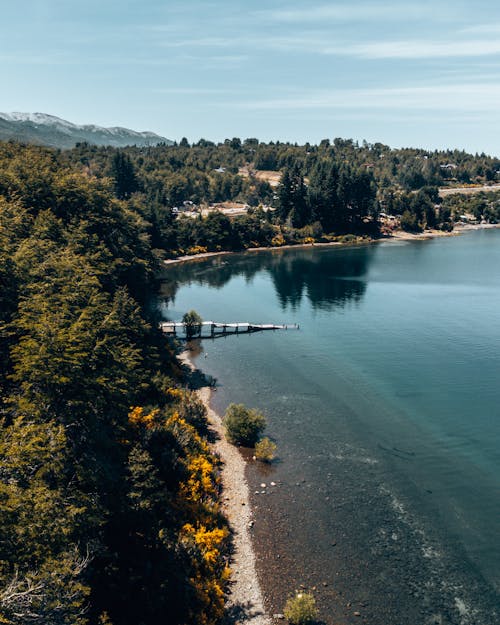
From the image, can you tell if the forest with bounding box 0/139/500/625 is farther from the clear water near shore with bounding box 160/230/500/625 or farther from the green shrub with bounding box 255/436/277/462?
the clear water near shore with bounding box 160/230/500/625

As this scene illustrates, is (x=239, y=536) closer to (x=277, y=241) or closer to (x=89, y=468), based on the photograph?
(x=89, y=468)

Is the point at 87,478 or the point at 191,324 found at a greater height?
the point at 87,478

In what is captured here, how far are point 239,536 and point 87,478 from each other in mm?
14029

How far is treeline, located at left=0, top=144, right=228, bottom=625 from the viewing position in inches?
800

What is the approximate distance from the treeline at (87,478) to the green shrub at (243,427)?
3.17 m

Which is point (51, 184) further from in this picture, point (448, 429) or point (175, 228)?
point (175, 228)

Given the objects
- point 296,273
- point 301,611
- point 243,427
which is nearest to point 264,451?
point 243,427

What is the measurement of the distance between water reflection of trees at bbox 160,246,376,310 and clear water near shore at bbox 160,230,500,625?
6.25 feet

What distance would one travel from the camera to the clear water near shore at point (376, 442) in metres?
31.0

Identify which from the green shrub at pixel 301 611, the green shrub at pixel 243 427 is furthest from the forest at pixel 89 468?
the green shrub at pixel 301 611

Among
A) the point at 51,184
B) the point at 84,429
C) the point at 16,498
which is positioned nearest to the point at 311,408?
the point at 84,429

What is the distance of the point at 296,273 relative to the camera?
12975 centimetres

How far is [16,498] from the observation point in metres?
20.2

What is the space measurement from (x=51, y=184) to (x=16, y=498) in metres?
62.5
